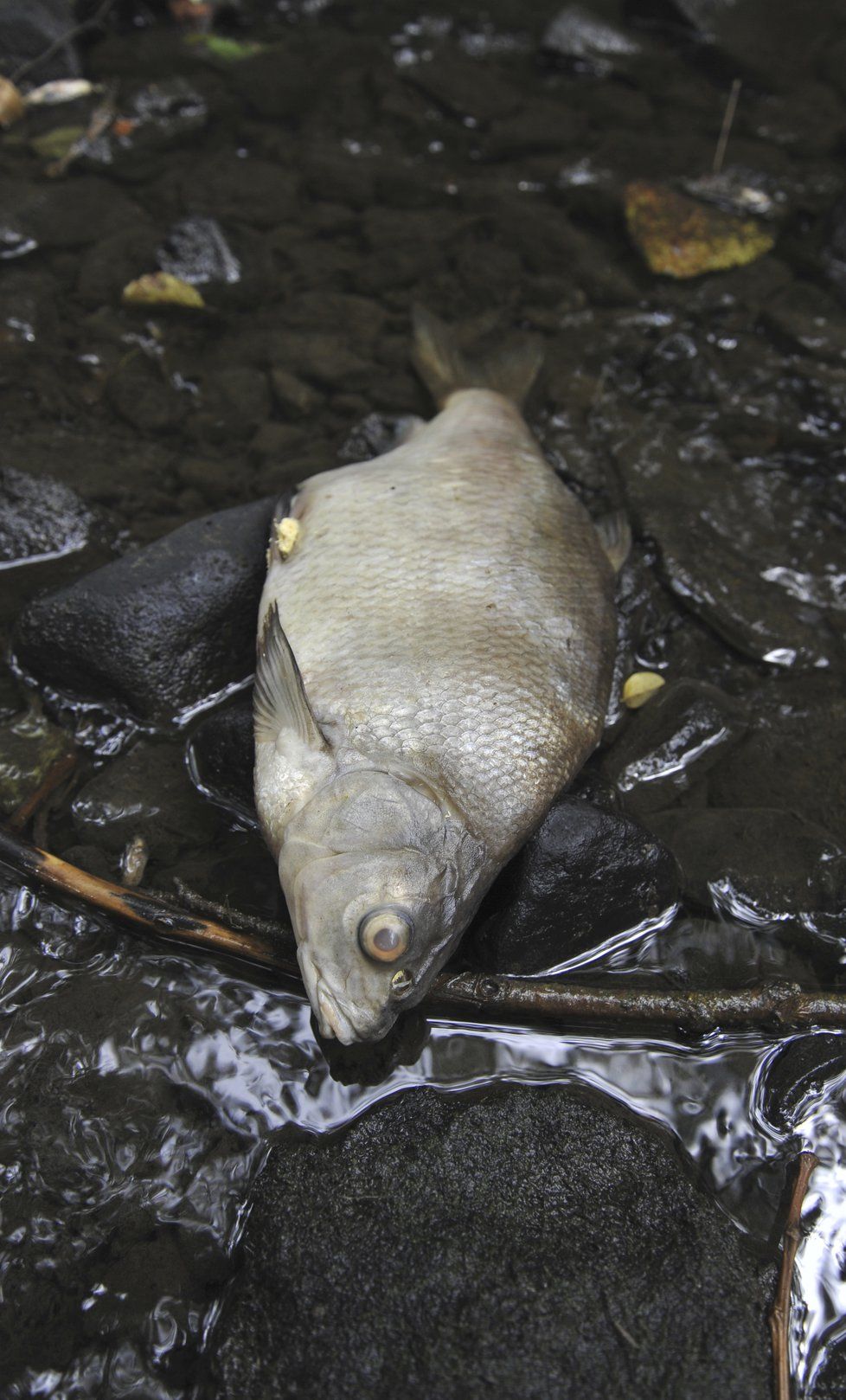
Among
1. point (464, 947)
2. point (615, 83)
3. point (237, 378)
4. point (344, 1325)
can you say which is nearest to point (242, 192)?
point (237, 378)

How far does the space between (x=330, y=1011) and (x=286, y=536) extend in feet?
6.05

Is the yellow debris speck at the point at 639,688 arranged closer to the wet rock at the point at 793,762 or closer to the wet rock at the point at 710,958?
the wet rock at the point at 793,762

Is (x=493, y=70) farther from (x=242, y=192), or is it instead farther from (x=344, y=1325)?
(x=344, y=1325)

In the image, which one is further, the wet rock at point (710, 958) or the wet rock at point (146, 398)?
the wet rock at point (146, 398)

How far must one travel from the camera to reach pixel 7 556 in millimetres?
4277

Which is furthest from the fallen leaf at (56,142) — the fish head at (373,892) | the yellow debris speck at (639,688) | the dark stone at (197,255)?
the fish head at (373,892)

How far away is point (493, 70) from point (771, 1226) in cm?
767

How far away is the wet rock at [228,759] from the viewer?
3.52 m

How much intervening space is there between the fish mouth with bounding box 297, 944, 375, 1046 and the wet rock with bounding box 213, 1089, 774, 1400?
32cm

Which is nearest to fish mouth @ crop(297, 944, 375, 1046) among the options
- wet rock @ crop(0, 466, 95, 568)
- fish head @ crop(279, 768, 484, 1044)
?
fish head @ crop(279, 768, 484, 1044)

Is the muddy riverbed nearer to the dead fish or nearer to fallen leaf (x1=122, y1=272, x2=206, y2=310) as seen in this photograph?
fallen leaf (x1=122, y1=272, x2=206, y2=310)

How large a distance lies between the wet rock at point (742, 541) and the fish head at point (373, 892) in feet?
6.85

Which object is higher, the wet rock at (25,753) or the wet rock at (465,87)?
the wet rock at (465,87)

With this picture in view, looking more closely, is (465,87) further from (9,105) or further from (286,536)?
(286,536)
